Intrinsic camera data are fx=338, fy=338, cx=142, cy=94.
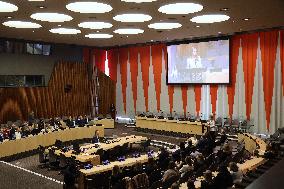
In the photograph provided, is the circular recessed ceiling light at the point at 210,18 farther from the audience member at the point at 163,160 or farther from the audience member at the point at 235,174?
the audience member at the point at 235,174

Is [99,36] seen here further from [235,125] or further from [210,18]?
[235,125]

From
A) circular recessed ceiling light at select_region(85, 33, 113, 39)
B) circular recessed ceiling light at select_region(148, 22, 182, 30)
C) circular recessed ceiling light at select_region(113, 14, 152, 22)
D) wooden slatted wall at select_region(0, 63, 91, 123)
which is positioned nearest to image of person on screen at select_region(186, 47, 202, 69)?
circular recessed ceiling light at select_region(85, 33, 113, 39)

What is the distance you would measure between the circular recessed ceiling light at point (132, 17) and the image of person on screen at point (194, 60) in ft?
22.4

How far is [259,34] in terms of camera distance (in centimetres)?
1598

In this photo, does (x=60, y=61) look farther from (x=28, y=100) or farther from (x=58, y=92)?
(x=28, y=100)

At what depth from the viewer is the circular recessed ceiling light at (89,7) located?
31.4ft

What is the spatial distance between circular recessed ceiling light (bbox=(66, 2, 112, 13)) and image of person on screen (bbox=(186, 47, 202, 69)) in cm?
869

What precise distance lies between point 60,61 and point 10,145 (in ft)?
29.0

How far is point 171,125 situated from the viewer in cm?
1752

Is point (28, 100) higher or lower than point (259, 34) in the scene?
lower

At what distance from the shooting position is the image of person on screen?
59.5ft

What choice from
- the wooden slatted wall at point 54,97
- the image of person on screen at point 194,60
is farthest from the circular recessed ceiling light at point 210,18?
the wooden slatted wall at point 54,97

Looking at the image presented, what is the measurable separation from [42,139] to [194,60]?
8.96 metres

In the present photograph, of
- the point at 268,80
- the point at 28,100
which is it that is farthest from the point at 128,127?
the point at 268,80
